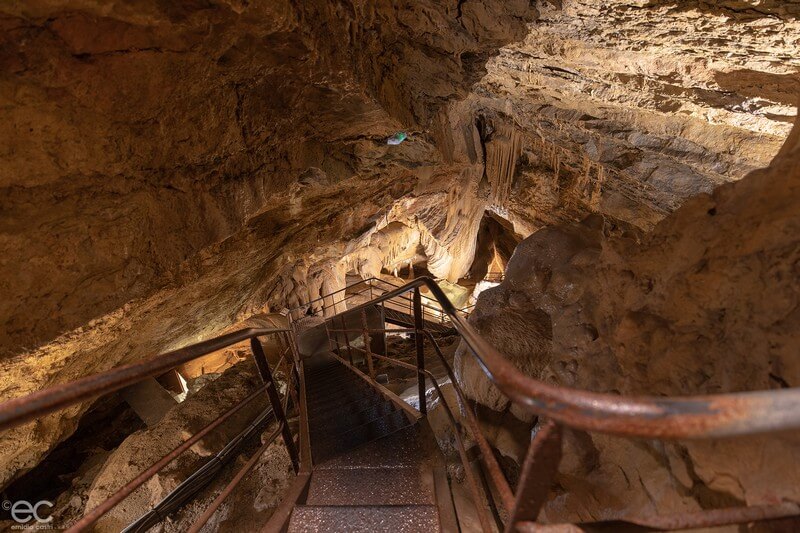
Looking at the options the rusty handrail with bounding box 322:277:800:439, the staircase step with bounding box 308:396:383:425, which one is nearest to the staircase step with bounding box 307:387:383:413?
the staircase step with bounding box 308:396:383:425

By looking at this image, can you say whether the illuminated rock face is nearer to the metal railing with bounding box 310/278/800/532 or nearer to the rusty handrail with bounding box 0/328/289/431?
the rusty handrail with bounding box 0/328/289/431

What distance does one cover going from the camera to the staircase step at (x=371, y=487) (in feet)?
6.35

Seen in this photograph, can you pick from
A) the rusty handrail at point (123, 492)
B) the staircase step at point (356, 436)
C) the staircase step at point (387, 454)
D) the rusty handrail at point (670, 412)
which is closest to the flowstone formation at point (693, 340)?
the rusty handrail at point (670, 412)

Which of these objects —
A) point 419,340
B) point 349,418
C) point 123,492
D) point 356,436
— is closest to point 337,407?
point 349,418

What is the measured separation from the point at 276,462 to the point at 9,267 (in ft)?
7.93

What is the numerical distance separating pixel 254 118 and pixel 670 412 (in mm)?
3534

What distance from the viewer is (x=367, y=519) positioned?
5.65ft

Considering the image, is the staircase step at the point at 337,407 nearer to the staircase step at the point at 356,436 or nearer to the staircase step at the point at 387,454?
the staircase step at the point at 356,436

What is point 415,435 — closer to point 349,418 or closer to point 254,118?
point 349,418

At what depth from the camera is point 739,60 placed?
310 centimetres

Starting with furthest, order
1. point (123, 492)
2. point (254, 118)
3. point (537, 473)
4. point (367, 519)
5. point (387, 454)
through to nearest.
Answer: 1. point (254, 118)
2. point (387, 454)
3. point (367, 519)
4. point (123, 492)
5. point (537, 473)

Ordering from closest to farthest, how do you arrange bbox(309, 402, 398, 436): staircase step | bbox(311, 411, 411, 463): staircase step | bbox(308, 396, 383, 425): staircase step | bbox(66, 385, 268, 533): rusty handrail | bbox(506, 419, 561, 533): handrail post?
1. bbox(506, 419, 561, 533): handrail post
2. bbox(66, 385, 268, 533): rusty handrail
3. bbox(311, 411, 411, 463): staircase step
4. bbox(309, 402, 398, 436): staircase step
5. bbox(308, 396, 383, 425): staircase step

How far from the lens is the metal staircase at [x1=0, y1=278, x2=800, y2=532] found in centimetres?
61

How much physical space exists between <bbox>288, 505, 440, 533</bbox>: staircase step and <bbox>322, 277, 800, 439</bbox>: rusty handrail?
1.29 m
